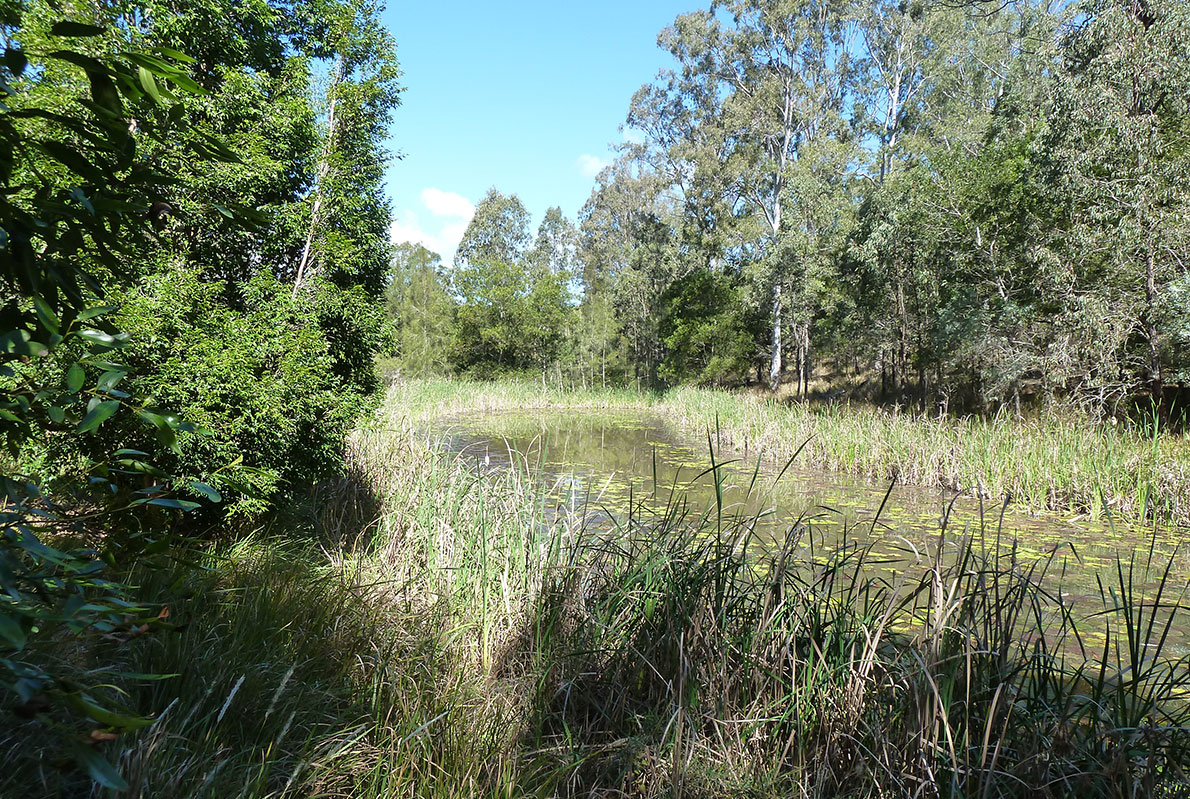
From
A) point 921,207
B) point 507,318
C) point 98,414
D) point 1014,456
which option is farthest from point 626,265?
point 98,414

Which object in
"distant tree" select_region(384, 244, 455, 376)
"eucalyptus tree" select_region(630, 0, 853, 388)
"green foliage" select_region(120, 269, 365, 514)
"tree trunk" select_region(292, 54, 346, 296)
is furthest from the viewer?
"distant tree" select_region(384, 244, 455, 376)

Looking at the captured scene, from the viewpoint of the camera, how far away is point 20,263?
0.76 meters

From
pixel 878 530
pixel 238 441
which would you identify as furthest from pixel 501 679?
pixel 878 530

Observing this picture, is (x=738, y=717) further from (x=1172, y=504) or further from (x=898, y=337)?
(x=898, y=337)

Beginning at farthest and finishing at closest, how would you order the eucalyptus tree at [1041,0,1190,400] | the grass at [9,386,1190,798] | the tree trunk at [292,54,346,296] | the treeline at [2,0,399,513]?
1. the eucalyptus tree at [1041,0,1190,400]
2. the tree trunk at [292,54,346,296]
3. the treeline at [2,0,399,513]
4. the grass at [9,386,1190,798]

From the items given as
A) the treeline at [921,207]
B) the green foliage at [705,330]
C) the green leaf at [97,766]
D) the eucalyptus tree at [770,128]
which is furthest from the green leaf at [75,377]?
the green foliage at [705,330]

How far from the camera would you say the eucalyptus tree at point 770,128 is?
21.8 meters

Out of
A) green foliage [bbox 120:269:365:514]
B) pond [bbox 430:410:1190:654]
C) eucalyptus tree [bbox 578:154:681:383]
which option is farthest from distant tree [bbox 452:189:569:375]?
green foliage [bbox 120:269:365:514]

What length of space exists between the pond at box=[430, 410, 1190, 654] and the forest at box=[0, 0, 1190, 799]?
16 cm

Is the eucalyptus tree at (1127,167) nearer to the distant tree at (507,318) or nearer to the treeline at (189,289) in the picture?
the treeline at (189,289)

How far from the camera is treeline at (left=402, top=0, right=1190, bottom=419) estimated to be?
1063cm

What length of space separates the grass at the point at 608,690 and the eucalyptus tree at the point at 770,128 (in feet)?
65.6

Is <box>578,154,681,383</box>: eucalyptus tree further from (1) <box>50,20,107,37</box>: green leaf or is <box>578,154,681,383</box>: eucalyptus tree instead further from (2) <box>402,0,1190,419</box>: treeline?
(1) <box>50,20,107,37</box>: green leaf

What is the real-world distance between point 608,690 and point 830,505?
5912 millimetres
